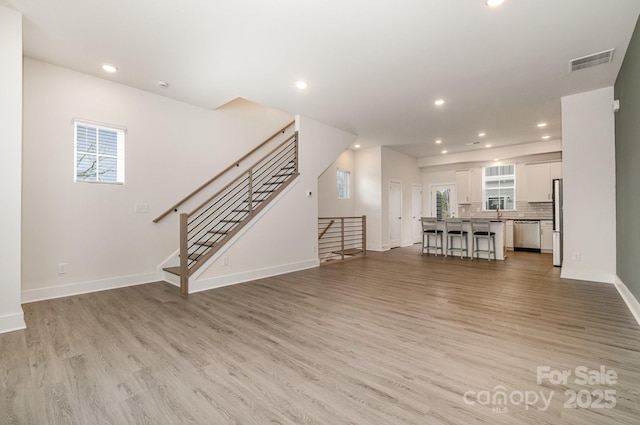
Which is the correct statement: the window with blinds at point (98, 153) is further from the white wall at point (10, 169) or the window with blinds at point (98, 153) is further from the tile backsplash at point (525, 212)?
the tile backsplash at point (525, 212)

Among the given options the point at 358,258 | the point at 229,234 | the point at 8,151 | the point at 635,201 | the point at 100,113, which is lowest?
the point at 358,258

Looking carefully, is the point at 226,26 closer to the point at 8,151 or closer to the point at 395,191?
the point at 8,151

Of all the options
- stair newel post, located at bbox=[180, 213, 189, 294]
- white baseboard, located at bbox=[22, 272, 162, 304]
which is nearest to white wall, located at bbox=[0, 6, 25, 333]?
white baseboard, located at bbox=[22, 272, 162, 304]

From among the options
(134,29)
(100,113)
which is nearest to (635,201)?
(134,29)

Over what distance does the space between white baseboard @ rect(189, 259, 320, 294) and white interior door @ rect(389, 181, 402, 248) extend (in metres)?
3.88

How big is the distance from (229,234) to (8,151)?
8.55 ft

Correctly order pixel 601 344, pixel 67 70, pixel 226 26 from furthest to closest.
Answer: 1. pixel 67 70
2. pixel 226 26
3. pixel 601 344

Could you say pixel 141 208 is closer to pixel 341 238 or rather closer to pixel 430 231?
pixel 341 238

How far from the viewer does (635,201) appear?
3156mm

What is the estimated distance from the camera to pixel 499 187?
9.29 metres

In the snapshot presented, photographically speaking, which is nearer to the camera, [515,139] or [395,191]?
[515,139]

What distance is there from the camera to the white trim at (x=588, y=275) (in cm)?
453

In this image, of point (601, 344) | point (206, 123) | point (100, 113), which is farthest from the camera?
point (206, 123)

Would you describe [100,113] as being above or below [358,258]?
above
